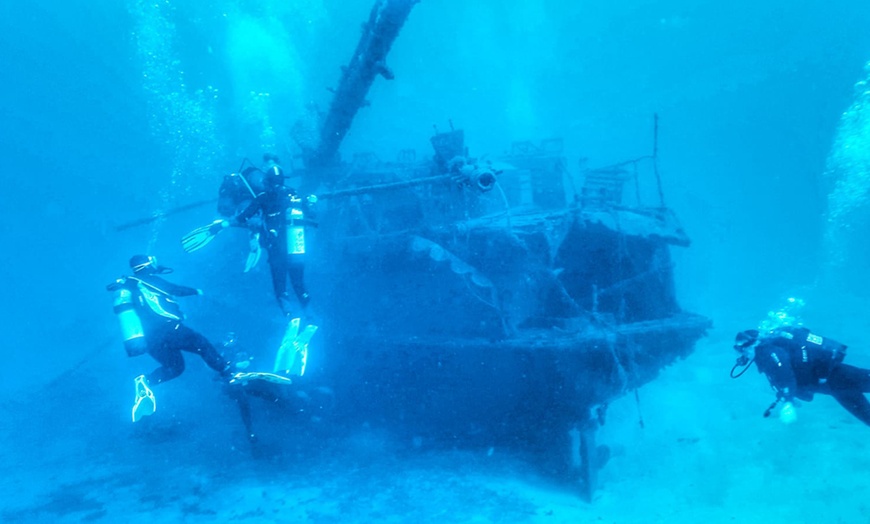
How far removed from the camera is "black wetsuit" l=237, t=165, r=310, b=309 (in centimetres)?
593

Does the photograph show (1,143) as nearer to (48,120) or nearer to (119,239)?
(48,120)

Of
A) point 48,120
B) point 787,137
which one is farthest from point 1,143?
point 787,137

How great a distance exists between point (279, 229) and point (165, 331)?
6.03ft

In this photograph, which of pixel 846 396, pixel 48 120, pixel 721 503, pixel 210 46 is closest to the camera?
pixel 846 396

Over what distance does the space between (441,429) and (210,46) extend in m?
67.5

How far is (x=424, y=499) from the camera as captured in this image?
6.64m

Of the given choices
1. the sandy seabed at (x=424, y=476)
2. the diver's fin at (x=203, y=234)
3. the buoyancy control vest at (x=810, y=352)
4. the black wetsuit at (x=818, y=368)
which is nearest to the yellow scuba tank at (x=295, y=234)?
the diver's fin at (x=203, y=234)

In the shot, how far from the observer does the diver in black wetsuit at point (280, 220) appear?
233 inches

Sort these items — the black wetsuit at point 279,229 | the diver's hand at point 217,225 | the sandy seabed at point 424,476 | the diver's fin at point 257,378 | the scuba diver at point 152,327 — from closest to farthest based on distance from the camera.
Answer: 1. the scuba diver at point 152,327
2. the diver's fin at point 257,378
3. the diver's hand at point 217,225
4. the black wetsuit at point 279,229
5. the sandy seabed at point 424,476

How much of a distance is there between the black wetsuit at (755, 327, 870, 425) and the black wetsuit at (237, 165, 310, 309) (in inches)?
208

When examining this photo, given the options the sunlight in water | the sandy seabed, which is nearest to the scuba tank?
the sandy seabed

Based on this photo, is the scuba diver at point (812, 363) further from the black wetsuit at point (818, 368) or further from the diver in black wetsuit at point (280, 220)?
the diver in black wetsuit at point (280, 220)

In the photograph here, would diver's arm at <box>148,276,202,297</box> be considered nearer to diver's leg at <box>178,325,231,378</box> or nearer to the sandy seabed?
diver's leg at <box>178,325,231,378</box>

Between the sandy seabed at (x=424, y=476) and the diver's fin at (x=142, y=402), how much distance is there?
1940mm
